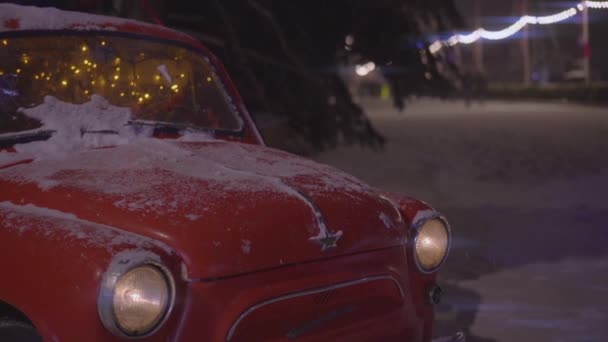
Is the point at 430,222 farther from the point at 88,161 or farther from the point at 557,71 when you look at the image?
the point at 557,71

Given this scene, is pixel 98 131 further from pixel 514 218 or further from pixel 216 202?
pixel 514 218

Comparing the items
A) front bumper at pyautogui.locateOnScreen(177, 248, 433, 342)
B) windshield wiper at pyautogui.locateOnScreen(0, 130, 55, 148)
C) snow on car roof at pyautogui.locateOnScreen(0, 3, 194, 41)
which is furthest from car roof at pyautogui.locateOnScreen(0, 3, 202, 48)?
front bumper at pyautogui.locateOnScreen(177, 248, 433, 342)

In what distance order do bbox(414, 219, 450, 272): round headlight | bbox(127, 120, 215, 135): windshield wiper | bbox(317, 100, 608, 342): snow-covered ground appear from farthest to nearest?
bbox(317, 100, 608, 342): snow-covered ground < bbox(127, 120, 215, 135): windshield wiper < bbox(414, 219, 450, 272): round headlight

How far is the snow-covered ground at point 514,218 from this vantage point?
17.6ft

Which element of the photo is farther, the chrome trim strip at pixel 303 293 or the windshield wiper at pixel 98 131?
the windshield wiper at pixel 98 131

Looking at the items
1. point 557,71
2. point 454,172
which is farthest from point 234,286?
point 557,71

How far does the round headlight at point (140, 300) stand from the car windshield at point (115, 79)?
4.36 feet

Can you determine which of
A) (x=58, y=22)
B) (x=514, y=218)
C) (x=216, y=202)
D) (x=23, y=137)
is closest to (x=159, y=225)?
(x=216, y=202)

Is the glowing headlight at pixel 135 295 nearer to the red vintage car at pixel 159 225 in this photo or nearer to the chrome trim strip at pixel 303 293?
the red vintage car at pixel 159 225

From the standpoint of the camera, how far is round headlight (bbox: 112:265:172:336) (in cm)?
264

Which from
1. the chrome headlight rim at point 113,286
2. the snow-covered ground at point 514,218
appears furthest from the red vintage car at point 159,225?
the snow-covered ground at point 514,218

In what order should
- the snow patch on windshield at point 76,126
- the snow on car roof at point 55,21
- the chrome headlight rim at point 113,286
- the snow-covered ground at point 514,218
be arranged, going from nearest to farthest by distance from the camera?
the chrome headlight rim at point 113,286 → the snow patch on windshield at point 76,126 → the snow on car roof at point 55,21 → the snow-covered ground at point 514,218

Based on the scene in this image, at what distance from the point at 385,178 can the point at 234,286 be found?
9184 millimetres

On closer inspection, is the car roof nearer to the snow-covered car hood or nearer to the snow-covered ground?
the snow-covered car hood
